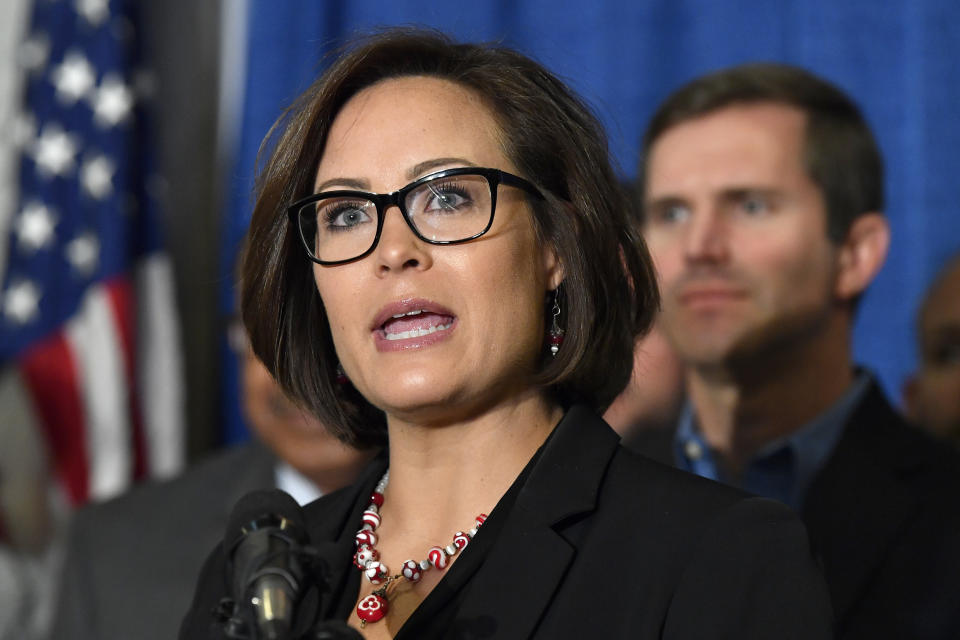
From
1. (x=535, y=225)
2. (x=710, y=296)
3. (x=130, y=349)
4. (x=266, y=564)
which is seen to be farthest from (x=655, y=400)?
(x=266, y=564)

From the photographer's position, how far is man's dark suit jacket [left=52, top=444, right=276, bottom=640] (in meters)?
3.18

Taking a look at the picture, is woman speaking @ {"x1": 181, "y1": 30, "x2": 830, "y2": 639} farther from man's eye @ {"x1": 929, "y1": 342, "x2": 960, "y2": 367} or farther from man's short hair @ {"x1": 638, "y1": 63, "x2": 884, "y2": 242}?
man's eye @ {"x1": 929, "y1": 342, "x2": 960, "y2": 367}

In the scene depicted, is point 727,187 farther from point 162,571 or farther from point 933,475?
point 162,571

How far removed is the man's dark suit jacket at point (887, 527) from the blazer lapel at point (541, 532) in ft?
2.80

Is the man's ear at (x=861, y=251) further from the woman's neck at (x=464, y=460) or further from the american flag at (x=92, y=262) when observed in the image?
the american flag at (x=92, y=262)

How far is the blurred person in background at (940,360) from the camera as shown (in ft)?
11.1

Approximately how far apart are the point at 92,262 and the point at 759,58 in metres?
2.39

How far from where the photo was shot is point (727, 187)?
9.11 feet

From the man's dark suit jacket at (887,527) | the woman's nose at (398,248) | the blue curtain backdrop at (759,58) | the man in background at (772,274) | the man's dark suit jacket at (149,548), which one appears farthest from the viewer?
the blue curtain backdrop at (759,58)

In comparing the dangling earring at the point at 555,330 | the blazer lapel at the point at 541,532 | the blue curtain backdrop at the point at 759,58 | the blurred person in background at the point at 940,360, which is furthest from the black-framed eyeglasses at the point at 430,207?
the blurred person in background at the point at 940,360

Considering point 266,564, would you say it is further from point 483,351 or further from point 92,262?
point 92,262

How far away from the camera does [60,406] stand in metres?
4.18

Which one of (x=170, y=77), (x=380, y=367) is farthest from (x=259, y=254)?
(x=170, y=77)

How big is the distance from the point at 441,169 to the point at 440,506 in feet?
1.52
